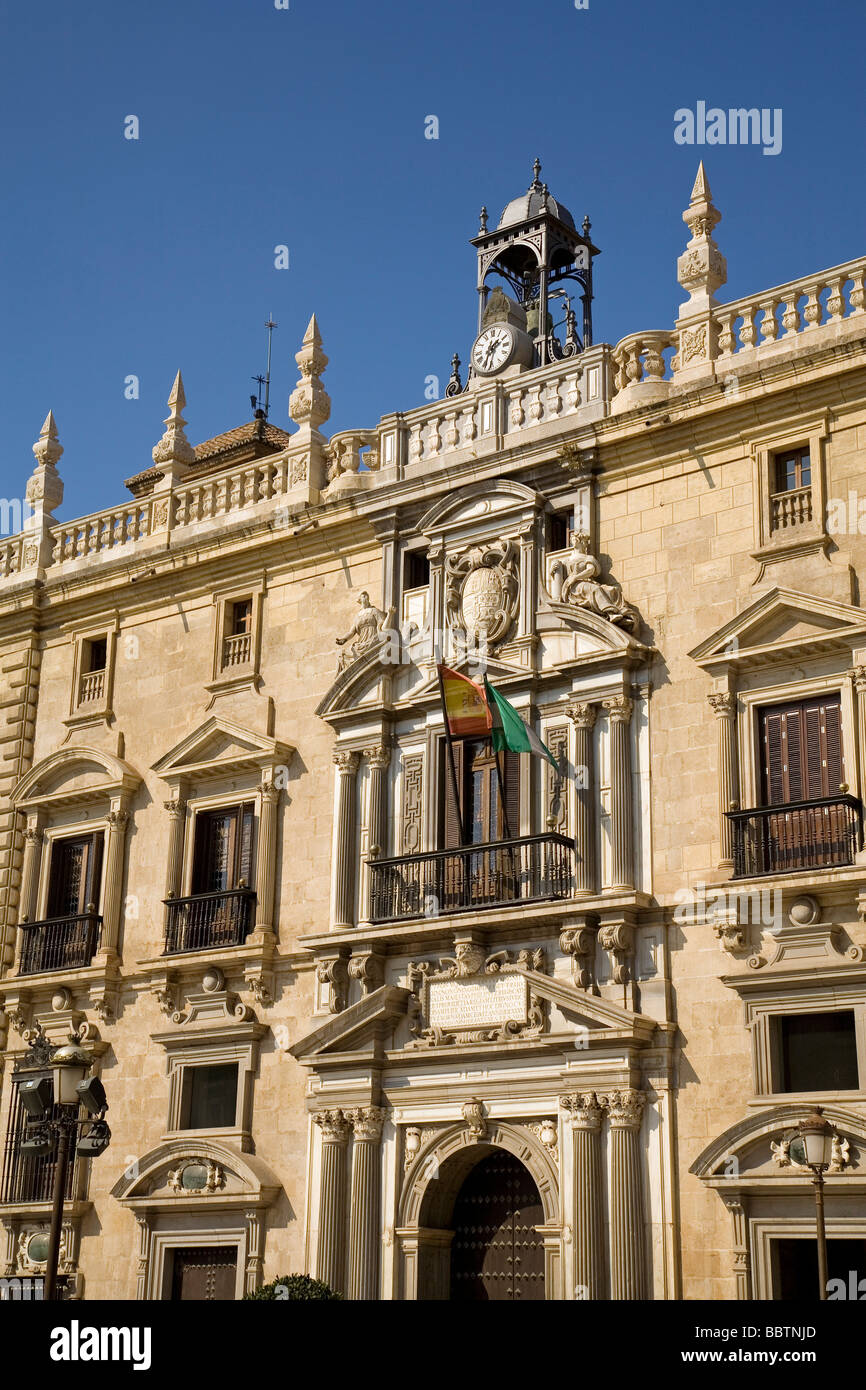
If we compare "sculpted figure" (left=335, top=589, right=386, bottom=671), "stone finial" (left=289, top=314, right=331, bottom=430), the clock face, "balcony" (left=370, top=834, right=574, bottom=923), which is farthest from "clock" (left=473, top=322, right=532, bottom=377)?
Result: "balcony" (left=370, top=834, right=574, bottom=923)

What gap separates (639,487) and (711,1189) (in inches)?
321

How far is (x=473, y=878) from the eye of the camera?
19422 millimetres

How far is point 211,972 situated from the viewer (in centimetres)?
2175

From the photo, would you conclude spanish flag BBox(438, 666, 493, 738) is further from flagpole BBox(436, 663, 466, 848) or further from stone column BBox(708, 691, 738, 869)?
stone column BBox(708, 691, 738, 869)

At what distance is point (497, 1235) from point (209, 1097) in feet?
15.3

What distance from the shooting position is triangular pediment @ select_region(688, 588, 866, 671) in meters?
17.3

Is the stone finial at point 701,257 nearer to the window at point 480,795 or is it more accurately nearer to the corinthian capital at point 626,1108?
the window at point 480,795

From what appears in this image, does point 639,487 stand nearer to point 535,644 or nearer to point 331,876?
point 535,644

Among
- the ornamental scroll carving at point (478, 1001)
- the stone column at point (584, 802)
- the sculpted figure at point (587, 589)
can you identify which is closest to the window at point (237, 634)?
the sculpted figure at point (587, 589)

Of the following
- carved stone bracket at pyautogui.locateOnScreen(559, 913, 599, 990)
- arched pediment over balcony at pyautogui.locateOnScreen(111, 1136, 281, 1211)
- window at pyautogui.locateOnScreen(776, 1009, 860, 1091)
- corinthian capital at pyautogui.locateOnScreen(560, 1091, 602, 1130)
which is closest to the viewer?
window at pyautogui.locateOnScreen(776, 1009, 860, 1091)

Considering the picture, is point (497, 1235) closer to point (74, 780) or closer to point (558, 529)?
point (558, 529)

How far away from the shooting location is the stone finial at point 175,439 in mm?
25656

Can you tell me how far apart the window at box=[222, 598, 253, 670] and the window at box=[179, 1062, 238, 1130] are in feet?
18.6
